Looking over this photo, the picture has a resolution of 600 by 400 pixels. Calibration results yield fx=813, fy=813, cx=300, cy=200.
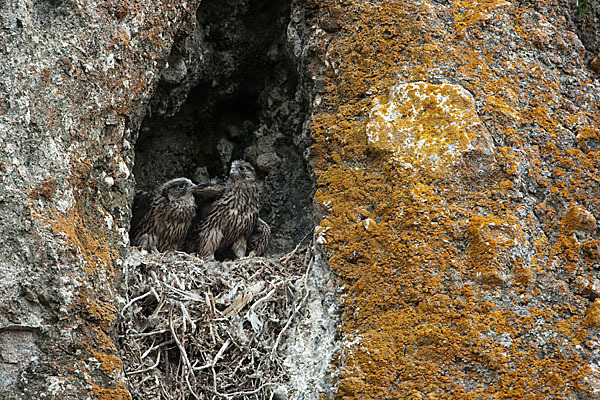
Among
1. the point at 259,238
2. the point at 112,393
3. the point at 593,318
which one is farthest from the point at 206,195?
the point at 593,318

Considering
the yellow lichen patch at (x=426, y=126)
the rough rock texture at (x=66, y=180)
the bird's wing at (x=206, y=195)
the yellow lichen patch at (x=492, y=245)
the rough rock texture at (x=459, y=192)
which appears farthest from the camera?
the bird's wing at (x=206, y=195)

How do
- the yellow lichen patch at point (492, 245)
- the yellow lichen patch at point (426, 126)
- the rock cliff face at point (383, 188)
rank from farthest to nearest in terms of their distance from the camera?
1. the yellow lichen patch at point (426, 126)
2. the yellow lichen patch at point (492, 245)
3. the rock cliff face at point (383, 188)

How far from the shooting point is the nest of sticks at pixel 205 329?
389 centimetres

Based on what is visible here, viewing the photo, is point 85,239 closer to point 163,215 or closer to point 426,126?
point 426,126

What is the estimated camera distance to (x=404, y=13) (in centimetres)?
458

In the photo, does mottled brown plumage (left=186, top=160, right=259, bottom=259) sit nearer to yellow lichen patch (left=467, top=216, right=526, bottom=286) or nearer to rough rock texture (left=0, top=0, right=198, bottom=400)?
rough rock texture (left=0, top=0, right=198, bottom=400)

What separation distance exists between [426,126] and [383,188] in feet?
1.30

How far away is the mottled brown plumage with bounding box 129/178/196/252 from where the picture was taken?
568cm

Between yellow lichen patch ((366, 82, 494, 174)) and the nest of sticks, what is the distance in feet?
2.85

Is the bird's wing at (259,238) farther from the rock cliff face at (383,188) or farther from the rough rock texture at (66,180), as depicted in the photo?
the rough rock texture at (66,180)

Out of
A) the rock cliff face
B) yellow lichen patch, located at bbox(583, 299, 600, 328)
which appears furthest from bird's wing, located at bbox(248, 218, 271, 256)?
yellow lichen patch, located at bbox(583, 299, 600, 328)

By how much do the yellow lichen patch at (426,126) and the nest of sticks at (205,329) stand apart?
0.87 metres

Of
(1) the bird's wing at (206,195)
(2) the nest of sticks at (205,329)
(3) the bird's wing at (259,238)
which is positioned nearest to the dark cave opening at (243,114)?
(3) the bird's wing at (259,238)

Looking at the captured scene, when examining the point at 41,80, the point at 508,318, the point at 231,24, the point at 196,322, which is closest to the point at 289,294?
the point at 196,322
